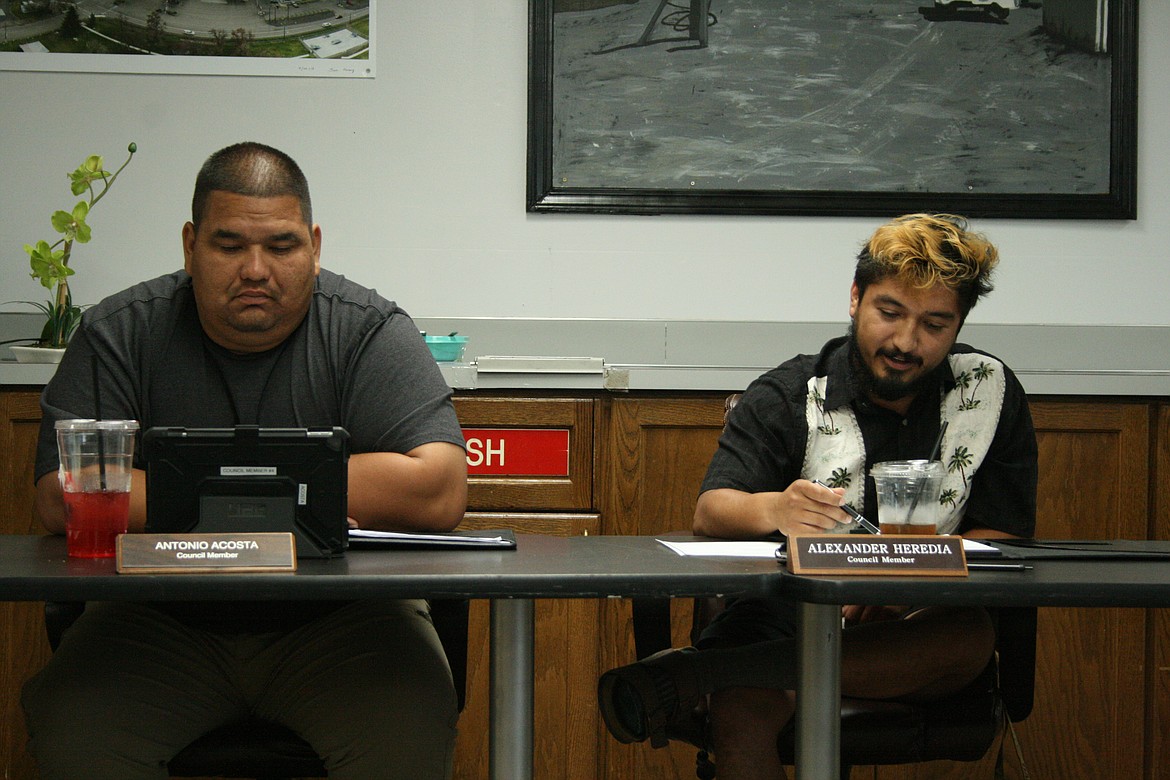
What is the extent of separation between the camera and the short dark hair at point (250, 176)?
181 cm

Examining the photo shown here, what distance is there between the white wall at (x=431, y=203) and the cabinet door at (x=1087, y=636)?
0.63m

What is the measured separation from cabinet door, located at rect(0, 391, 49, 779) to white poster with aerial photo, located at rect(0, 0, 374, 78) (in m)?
1.00

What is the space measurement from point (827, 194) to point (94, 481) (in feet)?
7.13

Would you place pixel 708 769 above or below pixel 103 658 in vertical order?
below

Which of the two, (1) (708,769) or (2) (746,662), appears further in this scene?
(1) (708,769)

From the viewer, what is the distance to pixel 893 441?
1.92 m

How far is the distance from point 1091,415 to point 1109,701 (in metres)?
0.62

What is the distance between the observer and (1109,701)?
2.53 m

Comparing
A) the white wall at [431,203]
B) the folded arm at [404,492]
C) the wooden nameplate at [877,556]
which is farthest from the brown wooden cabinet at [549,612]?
the wooden nameplate at [877,556]

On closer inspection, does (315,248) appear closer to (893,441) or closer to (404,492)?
(404,492)

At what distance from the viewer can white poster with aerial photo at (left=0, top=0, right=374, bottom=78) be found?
3.02 meters

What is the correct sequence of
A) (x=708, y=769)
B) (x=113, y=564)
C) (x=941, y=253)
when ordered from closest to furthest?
(x=113, y=564) → (x=708, y=769) → (x=941, y=253)

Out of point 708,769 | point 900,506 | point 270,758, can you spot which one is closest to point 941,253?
point 900,506

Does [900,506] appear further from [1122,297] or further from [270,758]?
[1122,297]
